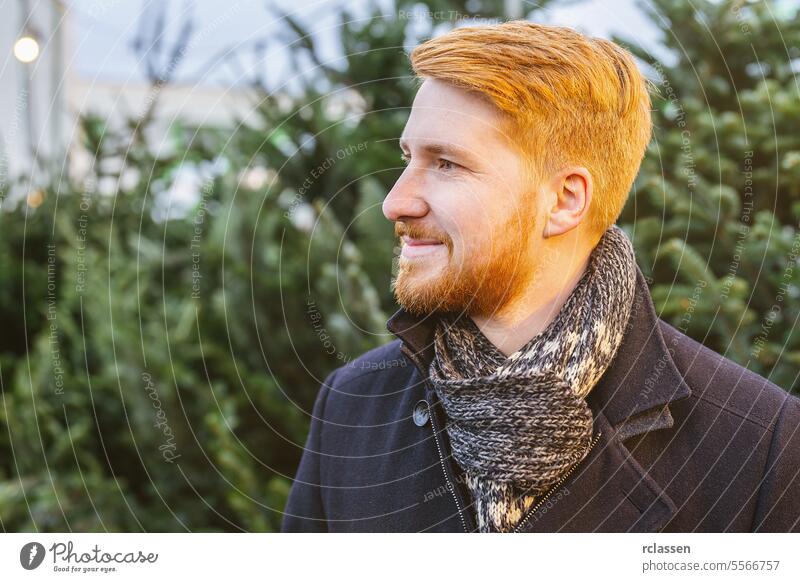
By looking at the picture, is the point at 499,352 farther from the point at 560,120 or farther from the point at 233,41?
the point at 233,41

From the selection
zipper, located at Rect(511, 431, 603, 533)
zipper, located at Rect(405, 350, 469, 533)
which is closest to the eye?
zipper, located at Rect(405, 350, 469, 533)

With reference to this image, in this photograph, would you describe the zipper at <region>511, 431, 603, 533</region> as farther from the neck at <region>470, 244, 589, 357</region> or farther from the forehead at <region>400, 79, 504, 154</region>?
the forehead at <region>400, 79, 504, 154</region>

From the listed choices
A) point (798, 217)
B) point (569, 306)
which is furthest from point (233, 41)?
point (798, 217)

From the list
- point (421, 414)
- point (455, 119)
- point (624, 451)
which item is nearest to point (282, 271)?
point (421, 414)

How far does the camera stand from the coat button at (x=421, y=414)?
3.93 feet

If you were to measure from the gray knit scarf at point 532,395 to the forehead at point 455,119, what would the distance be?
9.0 inches

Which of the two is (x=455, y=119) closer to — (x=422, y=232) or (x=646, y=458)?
(x=422, y=232)

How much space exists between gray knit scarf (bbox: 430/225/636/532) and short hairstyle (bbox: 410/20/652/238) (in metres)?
0.12

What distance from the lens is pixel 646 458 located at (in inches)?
43.1

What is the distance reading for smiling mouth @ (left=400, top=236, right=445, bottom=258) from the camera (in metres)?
1.14

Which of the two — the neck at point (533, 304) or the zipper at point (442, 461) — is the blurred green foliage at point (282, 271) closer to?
the neck at point (533, 304)

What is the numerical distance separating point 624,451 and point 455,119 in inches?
19.0

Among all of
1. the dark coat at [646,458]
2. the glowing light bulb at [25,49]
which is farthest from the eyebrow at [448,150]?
the glowing light bulb at [25,49]
